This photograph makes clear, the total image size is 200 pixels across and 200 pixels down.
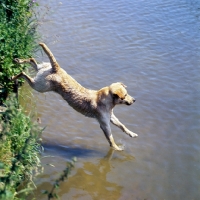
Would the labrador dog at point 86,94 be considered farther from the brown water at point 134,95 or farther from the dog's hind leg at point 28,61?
the brown water at point 134,95

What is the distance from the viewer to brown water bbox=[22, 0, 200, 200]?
5832 mm

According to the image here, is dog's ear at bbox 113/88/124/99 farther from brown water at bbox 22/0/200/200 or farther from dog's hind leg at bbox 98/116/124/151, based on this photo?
brown water at bbox 22/0/200/200

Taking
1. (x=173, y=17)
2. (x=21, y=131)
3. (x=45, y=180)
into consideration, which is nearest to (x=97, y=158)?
(x=45, y=180)

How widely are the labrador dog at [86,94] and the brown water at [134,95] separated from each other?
36 cm

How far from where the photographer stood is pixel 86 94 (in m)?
6.66

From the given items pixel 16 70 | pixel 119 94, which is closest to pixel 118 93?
pixel 119 94

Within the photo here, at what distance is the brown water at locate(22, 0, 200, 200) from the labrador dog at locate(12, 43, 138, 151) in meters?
0.36

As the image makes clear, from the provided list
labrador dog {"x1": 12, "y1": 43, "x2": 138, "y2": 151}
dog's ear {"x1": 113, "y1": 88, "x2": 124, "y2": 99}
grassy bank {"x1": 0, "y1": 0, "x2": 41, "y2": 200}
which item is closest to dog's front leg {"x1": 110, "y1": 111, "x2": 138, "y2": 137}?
labrador dog {"x1": 12, "y1": 43, "x2": 138, "y2": 151}

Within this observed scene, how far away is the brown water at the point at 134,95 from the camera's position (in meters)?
5.83

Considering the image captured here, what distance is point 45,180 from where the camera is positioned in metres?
5.55

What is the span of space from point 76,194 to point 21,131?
1.08 metres

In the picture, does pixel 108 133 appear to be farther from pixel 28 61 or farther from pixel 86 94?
pixel 28 61

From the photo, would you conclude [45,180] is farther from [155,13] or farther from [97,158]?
[155,13]

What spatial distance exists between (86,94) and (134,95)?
1638 mm
